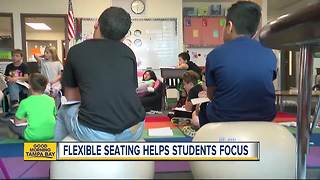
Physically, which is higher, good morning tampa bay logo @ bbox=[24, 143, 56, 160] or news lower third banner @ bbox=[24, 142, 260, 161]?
news lower third banner @ bbox=[24, 142, 260, 161]

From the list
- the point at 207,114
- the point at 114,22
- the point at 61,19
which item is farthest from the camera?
the point at 61,19

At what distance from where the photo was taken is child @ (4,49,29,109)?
214 inches

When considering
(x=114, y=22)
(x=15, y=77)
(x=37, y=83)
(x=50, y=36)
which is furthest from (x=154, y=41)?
(x=114, y=22)

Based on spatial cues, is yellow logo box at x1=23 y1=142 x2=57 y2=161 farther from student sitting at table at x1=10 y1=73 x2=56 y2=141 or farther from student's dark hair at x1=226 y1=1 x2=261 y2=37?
student sitting at table at x1=10 y1=73 x2=56 y2=141

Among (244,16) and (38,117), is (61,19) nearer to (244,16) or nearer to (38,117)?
(38,117)

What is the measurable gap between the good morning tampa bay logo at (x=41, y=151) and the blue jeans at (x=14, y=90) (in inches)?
156

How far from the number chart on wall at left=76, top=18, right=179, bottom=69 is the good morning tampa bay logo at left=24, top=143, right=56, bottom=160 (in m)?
5.83

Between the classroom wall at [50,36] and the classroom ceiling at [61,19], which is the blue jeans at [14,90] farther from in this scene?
the classroom wall at [50,36]

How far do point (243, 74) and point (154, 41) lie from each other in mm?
6033

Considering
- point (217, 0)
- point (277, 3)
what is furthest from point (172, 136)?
point (277, 3)

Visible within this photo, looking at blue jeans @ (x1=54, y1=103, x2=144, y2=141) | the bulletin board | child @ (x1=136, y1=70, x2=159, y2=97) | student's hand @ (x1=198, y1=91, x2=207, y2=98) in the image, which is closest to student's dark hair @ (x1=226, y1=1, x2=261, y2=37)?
blue jeans @ (x1=54, y1=103, x2=144, y2=141)

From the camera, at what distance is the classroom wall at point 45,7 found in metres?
7.08

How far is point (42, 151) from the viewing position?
1.62m

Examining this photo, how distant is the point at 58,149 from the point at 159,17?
6.35 metres
